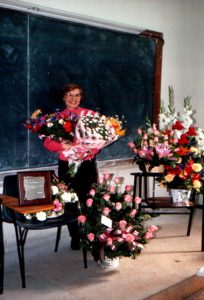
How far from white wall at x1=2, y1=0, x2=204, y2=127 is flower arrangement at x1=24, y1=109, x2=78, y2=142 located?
1399 mm

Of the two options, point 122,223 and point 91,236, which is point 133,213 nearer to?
point 122,223

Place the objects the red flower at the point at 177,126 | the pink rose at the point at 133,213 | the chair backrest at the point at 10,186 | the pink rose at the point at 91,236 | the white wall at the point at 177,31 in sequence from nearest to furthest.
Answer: the pink rose at the point at 91,236, the pink rose at the point at 133,213, the chair backrest at the point at 10,186, the red flower at the point at 177,126, the white wall at the point at 177,31

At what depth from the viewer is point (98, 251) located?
293 centimetres

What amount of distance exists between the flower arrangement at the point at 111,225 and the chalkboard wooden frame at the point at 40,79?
0.85m

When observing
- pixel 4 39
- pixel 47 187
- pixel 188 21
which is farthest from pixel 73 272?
pixel 188 21

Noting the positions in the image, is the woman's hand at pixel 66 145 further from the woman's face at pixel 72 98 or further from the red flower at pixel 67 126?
the woman's face at pixel 72 98

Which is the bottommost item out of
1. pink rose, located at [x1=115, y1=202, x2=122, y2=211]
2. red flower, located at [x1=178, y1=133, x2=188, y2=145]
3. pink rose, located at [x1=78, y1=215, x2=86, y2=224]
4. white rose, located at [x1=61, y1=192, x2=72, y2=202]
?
pink rose, located at [x1=78, y1=215, x2=86, y2=224]

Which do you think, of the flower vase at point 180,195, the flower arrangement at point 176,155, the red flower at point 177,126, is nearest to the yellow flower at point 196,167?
the flower arrangement at point 176,155

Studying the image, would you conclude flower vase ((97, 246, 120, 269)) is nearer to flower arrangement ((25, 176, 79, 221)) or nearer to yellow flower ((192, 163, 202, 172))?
flower arrangement ((25, 176, 79, 221))

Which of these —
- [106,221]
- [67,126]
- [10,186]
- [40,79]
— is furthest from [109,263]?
[40,79]

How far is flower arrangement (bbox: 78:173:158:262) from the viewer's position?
285 cm

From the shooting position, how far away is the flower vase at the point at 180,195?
11.8 feet

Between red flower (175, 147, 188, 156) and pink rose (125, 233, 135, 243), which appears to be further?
red flower (175, 147, 188, 156)

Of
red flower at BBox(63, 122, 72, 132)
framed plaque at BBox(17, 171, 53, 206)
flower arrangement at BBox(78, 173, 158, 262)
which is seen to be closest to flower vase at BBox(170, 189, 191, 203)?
flower arrangement at BBox(78, 173, 158, 262)
